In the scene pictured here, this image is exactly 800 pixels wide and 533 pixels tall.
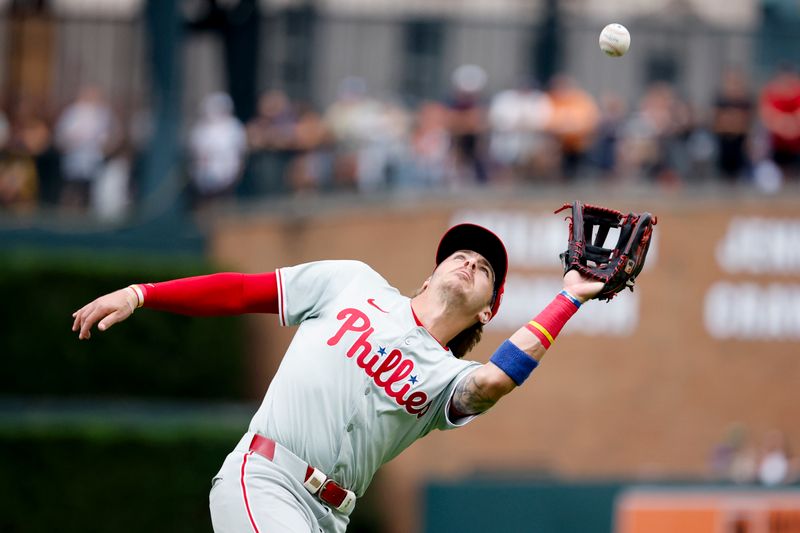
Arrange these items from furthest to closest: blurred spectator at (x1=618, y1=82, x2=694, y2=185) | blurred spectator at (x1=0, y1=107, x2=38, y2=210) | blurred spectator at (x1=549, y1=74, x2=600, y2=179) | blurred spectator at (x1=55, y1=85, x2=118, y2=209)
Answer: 1. blurred spectator at (x1=0, y1=107, x2=38, y2=210)
2. blurred spectator at (x1=55, y1=85, x2=118, y2=209)
3. blurred spectator at (x1=618, y1=82, x2=694, y2=185)
4. blurred spectator at (x1=549, y1=74, x2=600, y2=179)

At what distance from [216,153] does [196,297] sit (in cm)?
1254

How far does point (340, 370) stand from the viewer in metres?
6.11

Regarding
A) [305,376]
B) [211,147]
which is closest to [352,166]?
[211,147]

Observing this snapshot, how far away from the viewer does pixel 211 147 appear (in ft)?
60.8

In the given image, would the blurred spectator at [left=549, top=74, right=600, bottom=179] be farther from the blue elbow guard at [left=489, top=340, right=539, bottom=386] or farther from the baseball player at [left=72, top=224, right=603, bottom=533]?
the blue elbow guard at [left=489, top=340, right=539, bottom=386]

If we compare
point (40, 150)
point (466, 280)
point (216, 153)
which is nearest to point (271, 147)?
point (216, 153)

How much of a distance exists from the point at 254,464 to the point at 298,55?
45.3 ft

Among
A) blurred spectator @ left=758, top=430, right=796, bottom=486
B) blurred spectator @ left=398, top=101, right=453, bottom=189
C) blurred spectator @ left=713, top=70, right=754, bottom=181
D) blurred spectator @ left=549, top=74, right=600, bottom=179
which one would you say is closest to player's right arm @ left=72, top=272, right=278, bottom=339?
blurred spectator @ left=758, top=430, right=796, bottom=486

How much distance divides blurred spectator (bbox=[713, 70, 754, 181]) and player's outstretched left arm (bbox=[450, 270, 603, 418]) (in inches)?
425

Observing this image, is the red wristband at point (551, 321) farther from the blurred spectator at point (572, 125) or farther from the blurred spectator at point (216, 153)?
the blurred spectator at point (216, 153)

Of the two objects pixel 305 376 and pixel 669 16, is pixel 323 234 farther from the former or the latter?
pixel 305 376

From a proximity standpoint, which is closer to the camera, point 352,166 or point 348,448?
point 348,448

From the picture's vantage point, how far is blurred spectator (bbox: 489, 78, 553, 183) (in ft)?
54.9

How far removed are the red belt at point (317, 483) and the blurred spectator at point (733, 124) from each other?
11.1 meters
